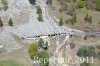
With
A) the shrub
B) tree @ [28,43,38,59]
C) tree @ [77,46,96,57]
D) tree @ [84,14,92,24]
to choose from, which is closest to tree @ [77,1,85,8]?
the shrub

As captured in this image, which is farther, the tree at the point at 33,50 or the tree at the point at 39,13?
the tree at the point at 39,13

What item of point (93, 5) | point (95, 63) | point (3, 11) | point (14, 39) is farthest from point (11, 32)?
point (93, 5)

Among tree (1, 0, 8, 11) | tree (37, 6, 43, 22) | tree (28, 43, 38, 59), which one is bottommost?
tree (28, 43, 38, 59)

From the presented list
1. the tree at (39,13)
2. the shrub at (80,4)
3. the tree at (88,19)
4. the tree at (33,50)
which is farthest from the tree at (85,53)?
the shrub at (80,4)

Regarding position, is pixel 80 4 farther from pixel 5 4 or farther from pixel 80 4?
pixel 5 4

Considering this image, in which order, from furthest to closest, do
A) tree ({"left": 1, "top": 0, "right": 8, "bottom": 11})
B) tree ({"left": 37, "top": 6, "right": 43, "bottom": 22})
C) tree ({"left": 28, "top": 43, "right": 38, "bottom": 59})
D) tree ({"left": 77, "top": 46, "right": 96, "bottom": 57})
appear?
tree ({"left": 1, "top": 0, "right": 8, "bottom": 11}), tree ({"left": 37, "top": 6, "right": 43, "bottom": 22}), tree ({"left": 77, "top": 46, "right": 96, "bottom": 57}), tree ({"left": 28, "top": 43, "right": 38, "bottom": 59})

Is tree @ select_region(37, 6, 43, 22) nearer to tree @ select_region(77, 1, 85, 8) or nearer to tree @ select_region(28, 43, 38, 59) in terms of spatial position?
tree @ select_region(77, 1, 85, 8)

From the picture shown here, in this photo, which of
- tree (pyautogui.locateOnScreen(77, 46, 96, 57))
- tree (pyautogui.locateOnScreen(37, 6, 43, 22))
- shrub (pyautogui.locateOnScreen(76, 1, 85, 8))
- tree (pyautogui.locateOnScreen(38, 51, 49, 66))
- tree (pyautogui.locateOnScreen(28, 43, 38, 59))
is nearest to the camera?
tree (pyautogui.locateOnScreen(38, 51, 49, 66))

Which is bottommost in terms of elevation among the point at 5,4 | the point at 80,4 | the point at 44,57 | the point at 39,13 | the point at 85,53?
the point at 85,53

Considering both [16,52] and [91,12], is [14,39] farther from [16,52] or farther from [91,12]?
[91,12]

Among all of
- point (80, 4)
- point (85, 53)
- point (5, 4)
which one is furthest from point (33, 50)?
point (80, 4)

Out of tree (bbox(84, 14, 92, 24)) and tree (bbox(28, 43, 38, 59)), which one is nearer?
tree (bbox(28, 43, 38, 59))

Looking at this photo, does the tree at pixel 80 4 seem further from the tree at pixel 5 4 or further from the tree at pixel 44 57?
the tree at pixel 44 57
